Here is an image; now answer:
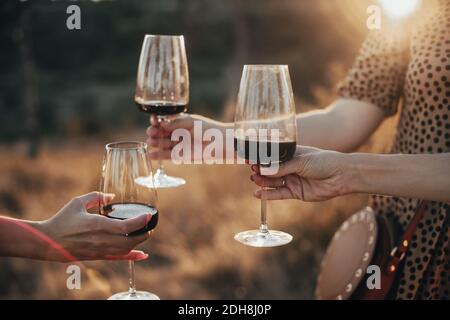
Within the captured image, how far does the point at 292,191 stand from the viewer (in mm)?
2186

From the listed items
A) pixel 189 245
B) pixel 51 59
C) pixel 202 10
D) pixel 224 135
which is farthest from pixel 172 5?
pixel 224 135

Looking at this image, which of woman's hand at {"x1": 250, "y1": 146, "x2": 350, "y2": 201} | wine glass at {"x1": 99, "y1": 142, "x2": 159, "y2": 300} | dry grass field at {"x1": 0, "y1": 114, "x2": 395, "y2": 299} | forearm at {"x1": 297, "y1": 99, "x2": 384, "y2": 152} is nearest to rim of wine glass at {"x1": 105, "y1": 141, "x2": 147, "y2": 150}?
wine glass at {"x1": 99, "y1": 142, "x2": 159, "y2": 300}

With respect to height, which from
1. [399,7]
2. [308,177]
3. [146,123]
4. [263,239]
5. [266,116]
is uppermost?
[399,7]

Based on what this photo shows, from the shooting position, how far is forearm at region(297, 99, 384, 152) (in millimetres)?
2699

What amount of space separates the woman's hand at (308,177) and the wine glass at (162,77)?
61 centimetres

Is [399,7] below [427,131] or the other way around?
the other way around

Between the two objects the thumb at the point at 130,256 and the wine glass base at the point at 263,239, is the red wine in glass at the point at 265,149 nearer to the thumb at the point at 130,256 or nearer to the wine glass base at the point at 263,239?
the wine glass base at the point at 263,239

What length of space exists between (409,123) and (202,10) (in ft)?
59.5

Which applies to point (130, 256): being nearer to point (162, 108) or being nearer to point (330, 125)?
point (162, 108)

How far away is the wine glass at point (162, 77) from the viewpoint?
2502 mm

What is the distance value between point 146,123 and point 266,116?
12999 millimetres

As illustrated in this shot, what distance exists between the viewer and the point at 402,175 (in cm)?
A: 208

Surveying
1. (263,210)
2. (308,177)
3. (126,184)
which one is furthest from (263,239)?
(126,184)

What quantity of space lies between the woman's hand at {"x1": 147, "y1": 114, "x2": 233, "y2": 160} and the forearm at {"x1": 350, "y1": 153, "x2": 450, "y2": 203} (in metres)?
0.77
